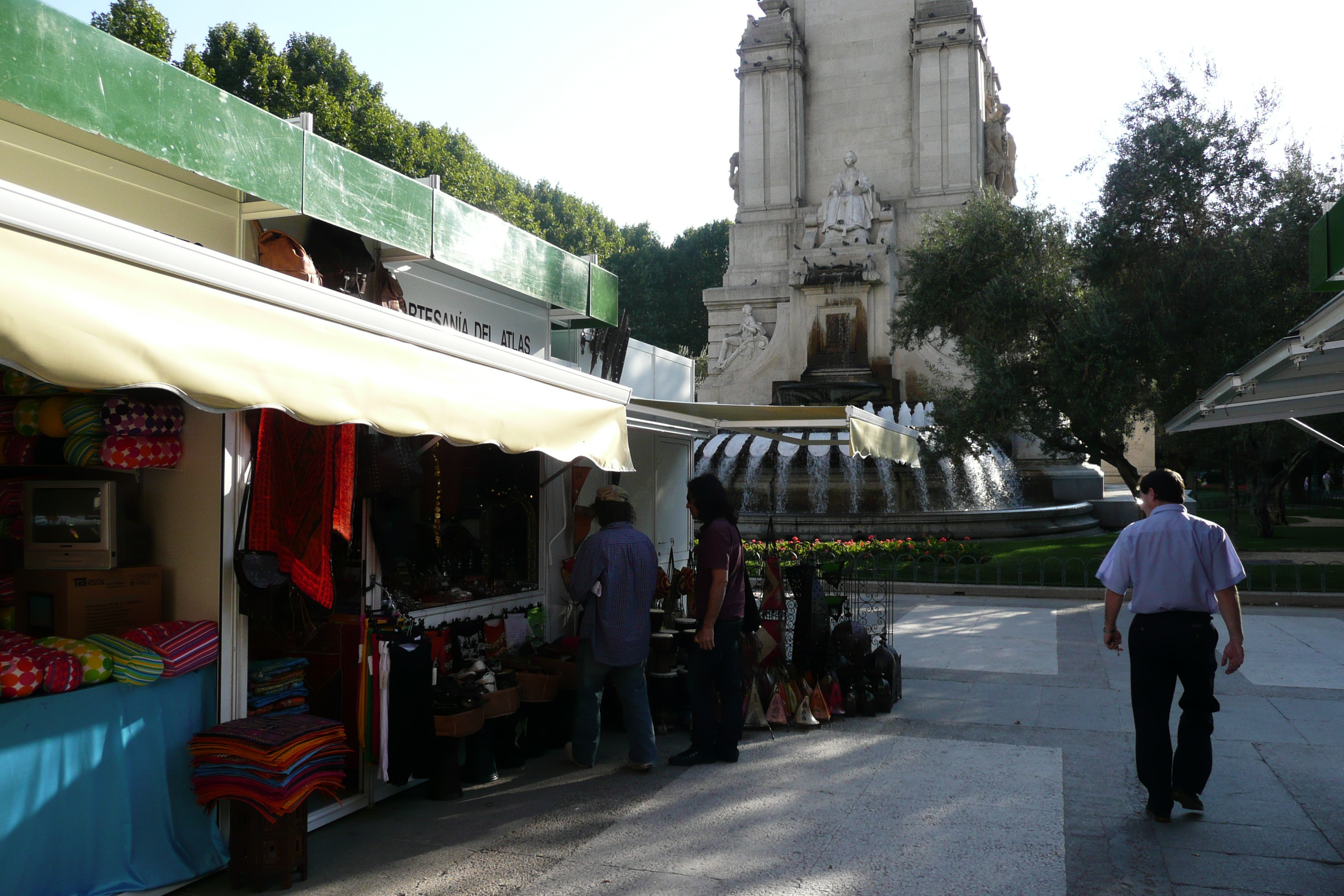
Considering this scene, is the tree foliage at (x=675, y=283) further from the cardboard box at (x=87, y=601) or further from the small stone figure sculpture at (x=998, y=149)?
the cardboard box at (x=87, y=601)

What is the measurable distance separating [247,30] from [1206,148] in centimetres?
2610

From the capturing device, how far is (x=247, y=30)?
96.4 feet

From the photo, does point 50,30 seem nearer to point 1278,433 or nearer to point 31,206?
point 31,206

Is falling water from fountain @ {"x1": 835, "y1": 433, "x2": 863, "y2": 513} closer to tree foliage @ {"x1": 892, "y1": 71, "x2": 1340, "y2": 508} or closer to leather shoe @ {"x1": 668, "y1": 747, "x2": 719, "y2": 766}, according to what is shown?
tree foliage @ {"x1": 892, "y1": 71, "x2": 1340, "y2": 508}

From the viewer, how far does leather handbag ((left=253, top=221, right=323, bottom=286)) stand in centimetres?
521

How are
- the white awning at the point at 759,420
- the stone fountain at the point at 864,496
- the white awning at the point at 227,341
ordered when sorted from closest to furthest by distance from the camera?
the white awning at the point at 227,341 < the white awning at the point at 759,420 < the stone fountain at the point at 864,496

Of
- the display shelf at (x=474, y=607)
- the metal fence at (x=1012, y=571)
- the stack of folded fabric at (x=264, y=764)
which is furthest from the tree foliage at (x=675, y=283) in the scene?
the stack of folded fabric at (x=264, y=764)

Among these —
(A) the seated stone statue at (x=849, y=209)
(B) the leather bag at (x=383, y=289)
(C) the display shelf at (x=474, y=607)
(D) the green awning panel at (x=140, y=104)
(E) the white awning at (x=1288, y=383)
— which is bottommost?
(C) the display shelf at (x=474, y=607)

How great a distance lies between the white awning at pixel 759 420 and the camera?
7.19 metres

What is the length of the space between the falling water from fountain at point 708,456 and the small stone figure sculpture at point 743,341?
7258 mm

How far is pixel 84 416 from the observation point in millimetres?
4305

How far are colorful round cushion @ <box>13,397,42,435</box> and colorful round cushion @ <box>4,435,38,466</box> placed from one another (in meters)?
0.03

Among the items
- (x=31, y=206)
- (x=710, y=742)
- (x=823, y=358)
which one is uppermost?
(x=823, y=358)

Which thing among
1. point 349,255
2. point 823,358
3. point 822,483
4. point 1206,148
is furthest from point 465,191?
point 349,255
